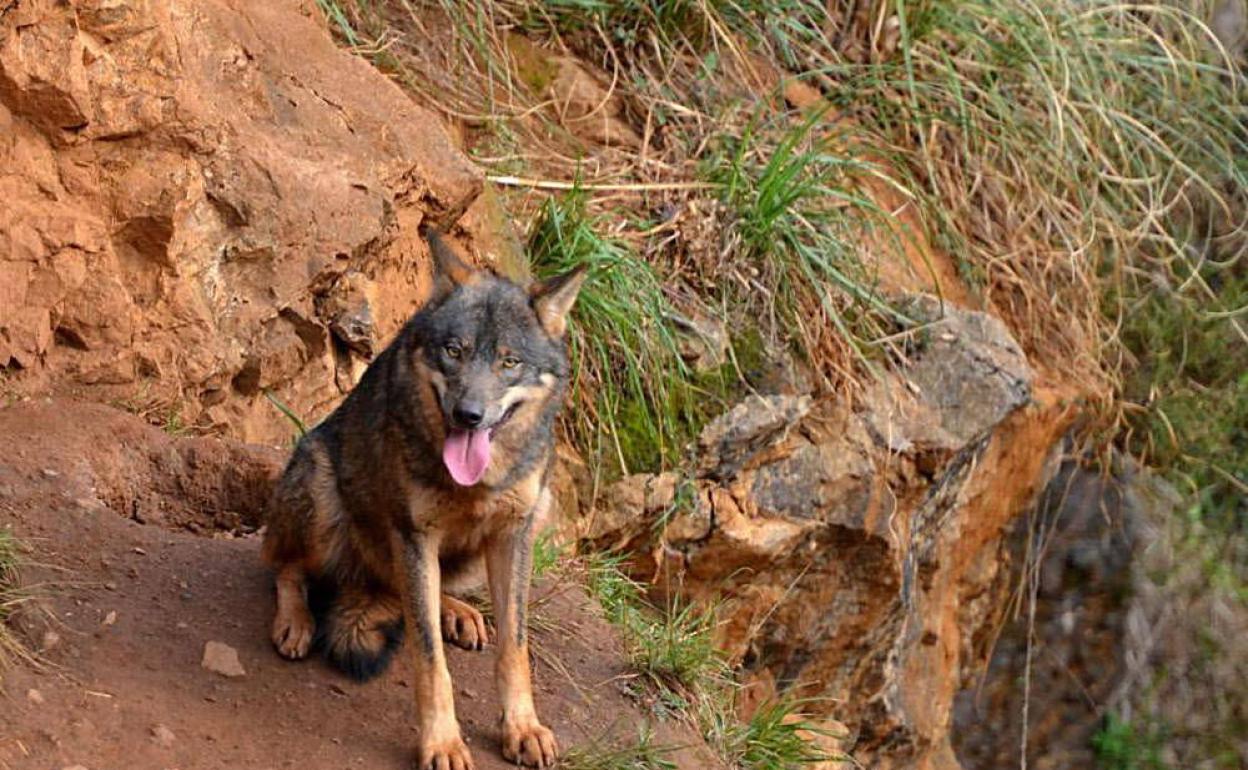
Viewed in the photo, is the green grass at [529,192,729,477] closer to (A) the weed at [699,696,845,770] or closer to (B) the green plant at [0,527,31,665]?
(A) the weed at [699,696,845,770]

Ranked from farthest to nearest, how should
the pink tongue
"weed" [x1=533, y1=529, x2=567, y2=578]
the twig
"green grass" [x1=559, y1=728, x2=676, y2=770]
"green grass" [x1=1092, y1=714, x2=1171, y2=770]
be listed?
"green grass" [x1=1092, y1=714, x2=1171, y2=770]
the twig
"weed" [x1=533, y1=529, x2=567, y2=578]
"green grass" [x1=559, y1=728, x2=676, y2=770]
the pink tongue

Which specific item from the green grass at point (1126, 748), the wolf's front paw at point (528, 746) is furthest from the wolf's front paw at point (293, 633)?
the green grass at point (1126, 748)

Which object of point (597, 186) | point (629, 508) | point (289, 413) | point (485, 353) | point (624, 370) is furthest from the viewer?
point (597, 186)

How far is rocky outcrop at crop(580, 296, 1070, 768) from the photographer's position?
678 centimetres

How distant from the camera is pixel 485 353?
424cm

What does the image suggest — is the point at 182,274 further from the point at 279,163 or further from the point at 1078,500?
the point at 1078,500

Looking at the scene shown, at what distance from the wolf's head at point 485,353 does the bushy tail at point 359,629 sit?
24.9 inches

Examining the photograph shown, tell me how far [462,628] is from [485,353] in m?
1.02

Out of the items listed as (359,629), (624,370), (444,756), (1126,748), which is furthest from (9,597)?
(1126,748)

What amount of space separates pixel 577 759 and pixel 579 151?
3.64 metres

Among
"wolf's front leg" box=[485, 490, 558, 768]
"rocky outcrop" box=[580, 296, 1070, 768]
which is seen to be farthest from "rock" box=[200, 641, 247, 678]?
"rocky outcrop" box=[580, 296, 1070, 768]

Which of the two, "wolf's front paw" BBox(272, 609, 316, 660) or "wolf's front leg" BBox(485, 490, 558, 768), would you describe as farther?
"wolf's front paw" BBox(272, 609, 316, 660)

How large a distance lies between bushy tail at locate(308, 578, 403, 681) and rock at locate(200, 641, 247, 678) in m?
0.23

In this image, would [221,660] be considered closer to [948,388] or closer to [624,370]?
[624,370]
